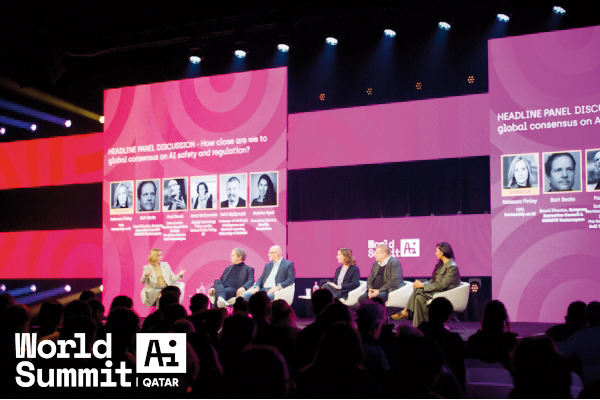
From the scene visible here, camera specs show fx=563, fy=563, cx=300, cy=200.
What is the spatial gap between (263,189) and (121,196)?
266cm

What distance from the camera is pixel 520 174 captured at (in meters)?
7.19

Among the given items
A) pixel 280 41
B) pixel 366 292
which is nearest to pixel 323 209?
pixel 366 292

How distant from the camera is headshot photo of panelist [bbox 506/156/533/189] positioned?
7.14m

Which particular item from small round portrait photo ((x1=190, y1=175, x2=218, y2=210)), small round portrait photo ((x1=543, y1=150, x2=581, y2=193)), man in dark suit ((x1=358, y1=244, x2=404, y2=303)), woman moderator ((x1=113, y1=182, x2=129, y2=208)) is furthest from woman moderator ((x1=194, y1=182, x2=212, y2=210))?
small round portrait photo ((x1=543, y1=150, x2=581, y2=193))

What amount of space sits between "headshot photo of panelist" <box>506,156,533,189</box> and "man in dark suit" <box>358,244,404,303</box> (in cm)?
178

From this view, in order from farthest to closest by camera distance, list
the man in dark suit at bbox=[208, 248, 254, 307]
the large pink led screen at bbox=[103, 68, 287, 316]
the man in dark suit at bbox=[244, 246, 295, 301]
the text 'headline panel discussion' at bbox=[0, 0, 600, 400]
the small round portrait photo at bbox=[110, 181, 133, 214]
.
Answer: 1. the small round portrait photo at bbox=[110, 181, 133, 214]
2. the large pink led screen at bbox=[103, 68, 287, 316]
3. the man in dark suit at bbox=[208, 248, 254, 307]
4. the man in dark suit at bbox=[244, 246, 295, 301]
5. the text 'headline panel discussion' at bbox=[0, 0, 600, 400]

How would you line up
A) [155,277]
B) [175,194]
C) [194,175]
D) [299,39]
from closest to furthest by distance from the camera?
[155,277] → [299,39] → [194,175] → [175,194]

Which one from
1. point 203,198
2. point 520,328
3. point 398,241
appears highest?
point 203,198

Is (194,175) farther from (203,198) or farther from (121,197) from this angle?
(121,197)

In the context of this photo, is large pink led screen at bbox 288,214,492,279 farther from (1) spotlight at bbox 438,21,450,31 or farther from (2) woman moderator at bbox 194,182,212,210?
(1) spotlight at bbox 438,21,450,31

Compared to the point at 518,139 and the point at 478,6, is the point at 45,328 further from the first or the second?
the point at 478,6

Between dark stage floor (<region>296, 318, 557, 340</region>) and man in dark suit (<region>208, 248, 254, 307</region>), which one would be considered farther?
man in dark suit (<region>208, 248, 254, 307</region>)

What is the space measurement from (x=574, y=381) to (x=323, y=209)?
18.6 ft

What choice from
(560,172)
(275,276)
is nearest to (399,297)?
(275,276)
